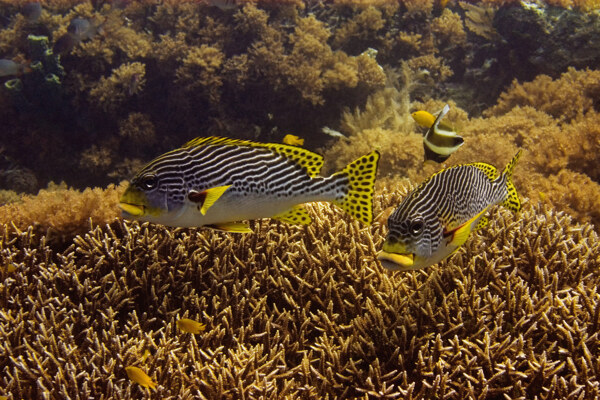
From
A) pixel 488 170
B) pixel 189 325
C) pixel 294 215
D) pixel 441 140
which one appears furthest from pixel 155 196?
pixel 441 140

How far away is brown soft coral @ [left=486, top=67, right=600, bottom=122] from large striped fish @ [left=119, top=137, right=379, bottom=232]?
752 cm

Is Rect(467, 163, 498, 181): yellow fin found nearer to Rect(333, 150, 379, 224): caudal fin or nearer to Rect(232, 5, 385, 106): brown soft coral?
Rect(333, 150, 379, 224): caudal fin

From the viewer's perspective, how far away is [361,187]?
103 inches

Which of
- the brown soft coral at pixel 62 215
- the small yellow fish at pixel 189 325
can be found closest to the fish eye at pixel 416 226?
the small yellow fish at pixel 189 325

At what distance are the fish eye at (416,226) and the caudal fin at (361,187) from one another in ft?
1.58

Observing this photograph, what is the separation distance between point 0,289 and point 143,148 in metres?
7.19

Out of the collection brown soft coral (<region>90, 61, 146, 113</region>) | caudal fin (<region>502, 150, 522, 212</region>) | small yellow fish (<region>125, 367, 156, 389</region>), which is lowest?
brown soft coral (<region>90, 61, 146, 113</region>)

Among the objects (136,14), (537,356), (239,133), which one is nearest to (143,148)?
(239,133)

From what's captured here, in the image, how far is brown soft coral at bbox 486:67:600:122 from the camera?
816 centimetres

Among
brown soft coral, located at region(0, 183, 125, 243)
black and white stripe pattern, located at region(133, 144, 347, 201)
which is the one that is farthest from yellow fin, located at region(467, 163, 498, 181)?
brown soft coral, located at region(0, 183, 125, 243)

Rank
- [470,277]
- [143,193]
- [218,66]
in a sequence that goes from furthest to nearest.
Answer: [218,66]
[470,277]
[143,193]

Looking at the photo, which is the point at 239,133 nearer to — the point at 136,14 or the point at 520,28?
the point at 136,14

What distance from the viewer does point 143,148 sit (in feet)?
33.0

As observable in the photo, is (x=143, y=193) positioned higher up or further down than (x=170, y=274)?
higher up
